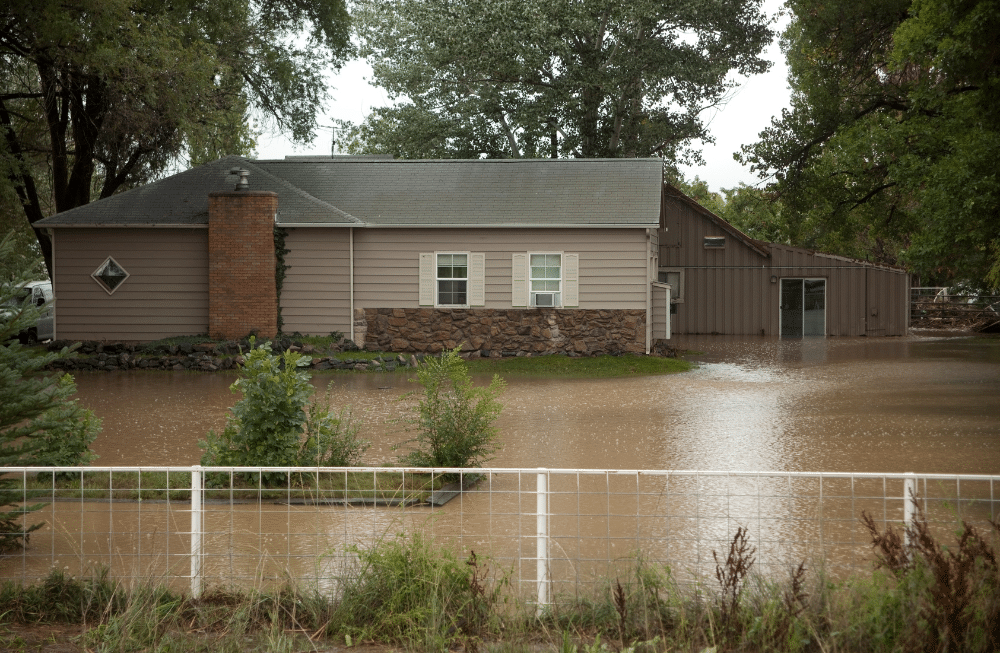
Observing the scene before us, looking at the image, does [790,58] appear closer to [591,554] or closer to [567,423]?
[567,423]

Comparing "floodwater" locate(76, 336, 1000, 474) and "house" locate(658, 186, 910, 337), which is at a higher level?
"house" locate(658, 186, 910, 337)

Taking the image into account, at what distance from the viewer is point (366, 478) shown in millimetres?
9617

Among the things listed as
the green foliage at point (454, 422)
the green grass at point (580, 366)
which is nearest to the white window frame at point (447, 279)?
the green grass at point (580, 366)

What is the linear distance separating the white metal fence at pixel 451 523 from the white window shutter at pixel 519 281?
14.1 m

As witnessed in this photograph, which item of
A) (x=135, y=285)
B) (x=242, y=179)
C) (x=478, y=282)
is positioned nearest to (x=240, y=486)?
(x=478, y=282)

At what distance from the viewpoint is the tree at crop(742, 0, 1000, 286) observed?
15.5 m

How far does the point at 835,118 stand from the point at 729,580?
27.3 meters

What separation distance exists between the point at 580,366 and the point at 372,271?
5.71 m

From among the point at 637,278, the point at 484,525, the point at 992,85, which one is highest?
the point at 992,85

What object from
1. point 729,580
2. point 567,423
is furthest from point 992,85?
point 729,580

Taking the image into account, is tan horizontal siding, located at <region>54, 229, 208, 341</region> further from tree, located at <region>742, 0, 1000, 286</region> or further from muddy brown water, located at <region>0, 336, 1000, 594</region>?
tree, located at <region>742, 0, 1000, 286</region>

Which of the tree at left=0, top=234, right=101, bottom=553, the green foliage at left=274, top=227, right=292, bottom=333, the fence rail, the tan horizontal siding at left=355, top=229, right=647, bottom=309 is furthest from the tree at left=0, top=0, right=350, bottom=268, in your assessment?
the fence rail

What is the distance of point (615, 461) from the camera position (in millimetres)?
11219

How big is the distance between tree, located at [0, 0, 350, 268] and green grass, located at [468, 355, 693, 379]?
330 inches
